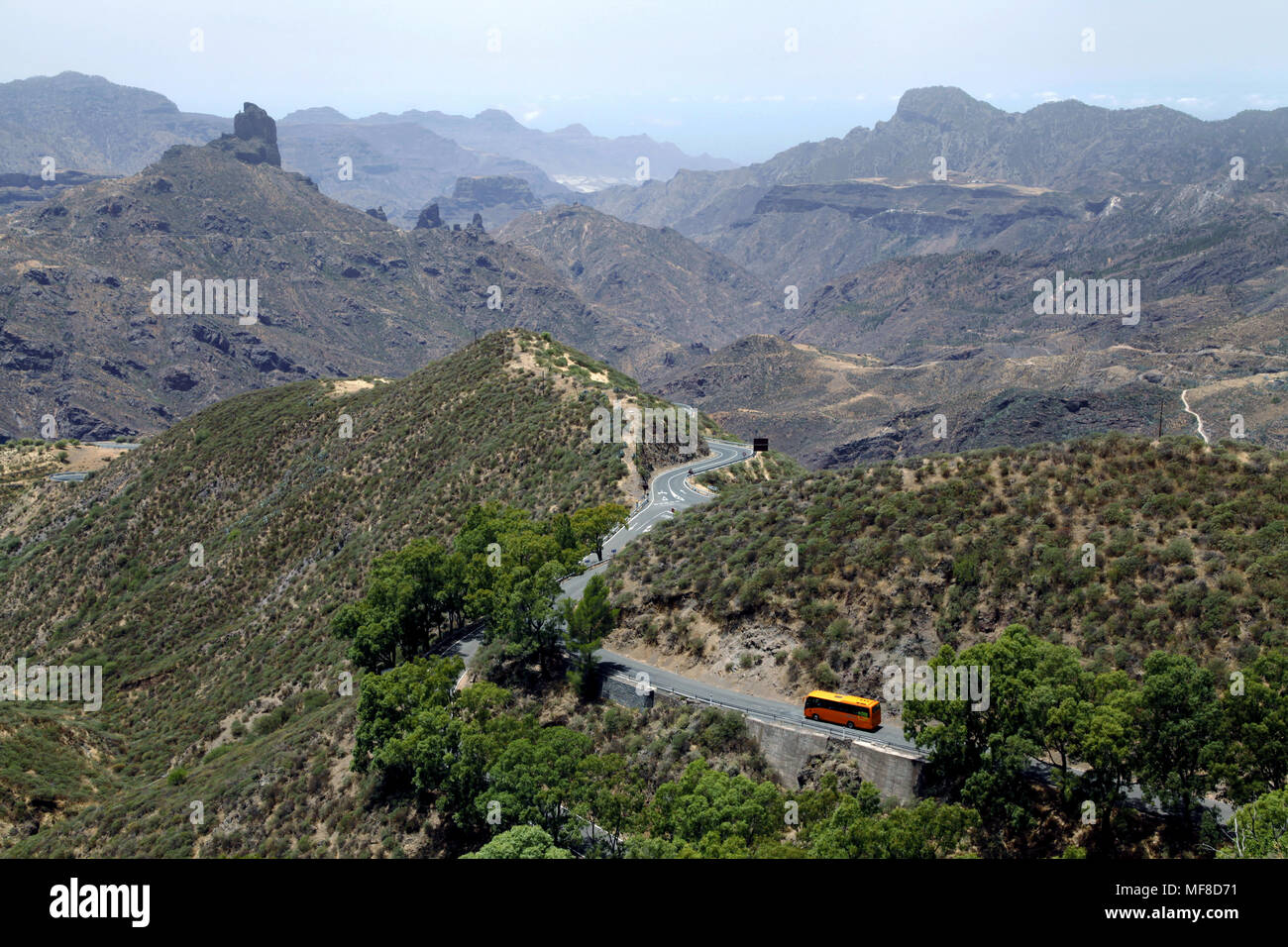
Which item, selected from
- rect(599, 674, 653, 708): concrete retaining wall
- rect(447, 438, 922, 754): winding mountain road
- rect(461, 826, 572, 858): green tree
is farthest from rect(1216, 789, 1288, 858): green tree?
rect(599, 674, 653, 708): concrete retaining wall

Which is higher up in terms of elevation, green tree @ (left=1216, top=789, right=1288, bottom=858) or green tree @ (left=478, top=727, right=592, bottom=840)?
green tree @ (left=1216, top=789, right=1288, bottom=858)

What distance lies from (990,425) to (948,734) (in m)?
148

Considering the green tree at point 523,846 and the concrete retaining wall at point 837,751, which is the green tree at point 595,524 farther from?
the green tree at point 523,846

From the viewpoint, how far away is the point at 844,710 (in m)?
36.1

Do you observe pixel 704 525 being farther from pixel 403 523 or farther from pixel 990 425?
pixel 990 425

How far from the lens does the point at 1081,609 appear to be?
3788 centimetres

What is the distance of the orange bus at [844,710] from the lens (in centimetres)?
3569

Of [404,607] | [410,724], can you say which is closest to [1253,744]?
[410,724]

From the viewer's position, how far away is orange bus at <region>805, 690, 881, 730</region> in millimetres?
35688

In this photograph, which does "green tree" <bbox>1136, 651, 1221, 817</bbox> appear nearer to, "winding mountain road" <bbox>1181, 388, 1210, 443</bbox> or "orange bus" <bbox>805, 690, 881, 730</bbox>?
"orange bus" <bbox>805, 690, 881, 730</bbox>

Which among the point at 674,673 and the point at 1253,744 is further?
the point at 674,673

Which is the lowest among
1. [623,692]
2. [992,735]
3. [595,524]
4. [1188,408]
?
[623,692]

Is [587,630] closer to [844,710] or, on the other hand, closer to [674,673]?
[674,673]

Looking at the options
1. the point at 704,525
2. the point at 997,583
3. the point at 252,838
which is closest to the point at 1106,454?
the point at 997,583
